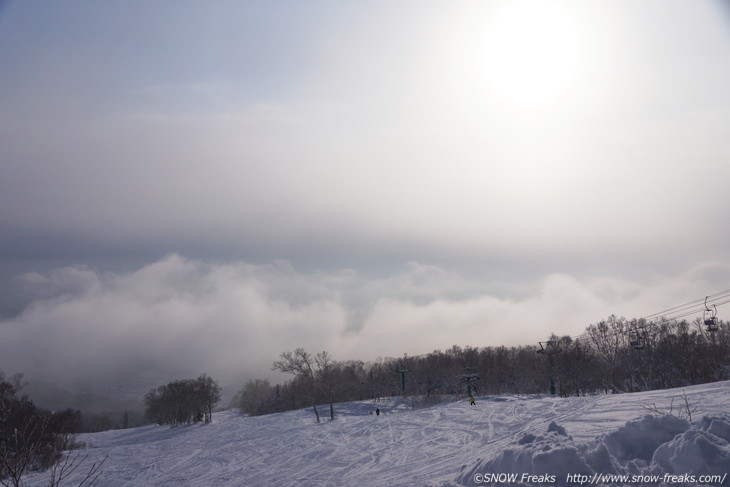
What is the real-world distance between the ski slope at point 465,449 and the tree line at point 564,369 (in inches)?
600

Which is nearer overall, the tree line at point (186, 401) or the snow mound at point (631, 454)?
the snow mound at point (631, 454)

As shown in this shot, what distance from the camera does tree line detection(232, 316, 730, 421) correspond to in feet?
204

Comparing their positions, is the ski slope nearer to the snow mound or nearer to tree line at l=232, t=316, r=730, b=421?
the snow mound

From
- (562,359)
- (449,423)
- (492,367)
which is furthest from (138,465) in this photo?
(492,367)

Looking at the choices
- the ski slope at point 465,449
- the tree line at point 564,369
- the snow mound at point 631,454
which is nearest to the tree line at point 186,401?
the tree line at point 564,369

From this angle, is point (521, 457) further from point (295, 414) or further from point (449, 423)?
point (295, 414)

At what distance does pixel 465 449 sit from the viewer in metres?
20.9

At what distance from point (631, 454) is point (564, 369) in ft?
255

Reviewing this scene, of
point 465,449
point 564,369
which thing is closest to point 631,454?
point 465,449

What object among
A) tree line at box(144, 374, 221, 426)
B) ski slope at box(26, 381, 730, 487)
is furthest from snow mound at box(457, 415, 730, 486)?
tree line at box(144, 374, 221, 426)

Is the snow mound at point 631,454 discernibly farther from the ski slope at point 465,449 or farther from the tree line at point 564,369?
the tree line at point 564,369

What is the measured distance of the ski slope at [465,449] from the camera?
11.0 meters

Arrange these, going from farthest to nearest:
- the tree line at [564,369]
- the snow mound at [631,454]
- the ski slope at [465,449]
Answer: the tree line at [564,369]
the ski slope at [465,449]
the snow mound at [631,454]

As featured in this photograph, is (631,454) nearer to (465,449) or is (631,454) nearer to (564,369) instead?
(465,449)
